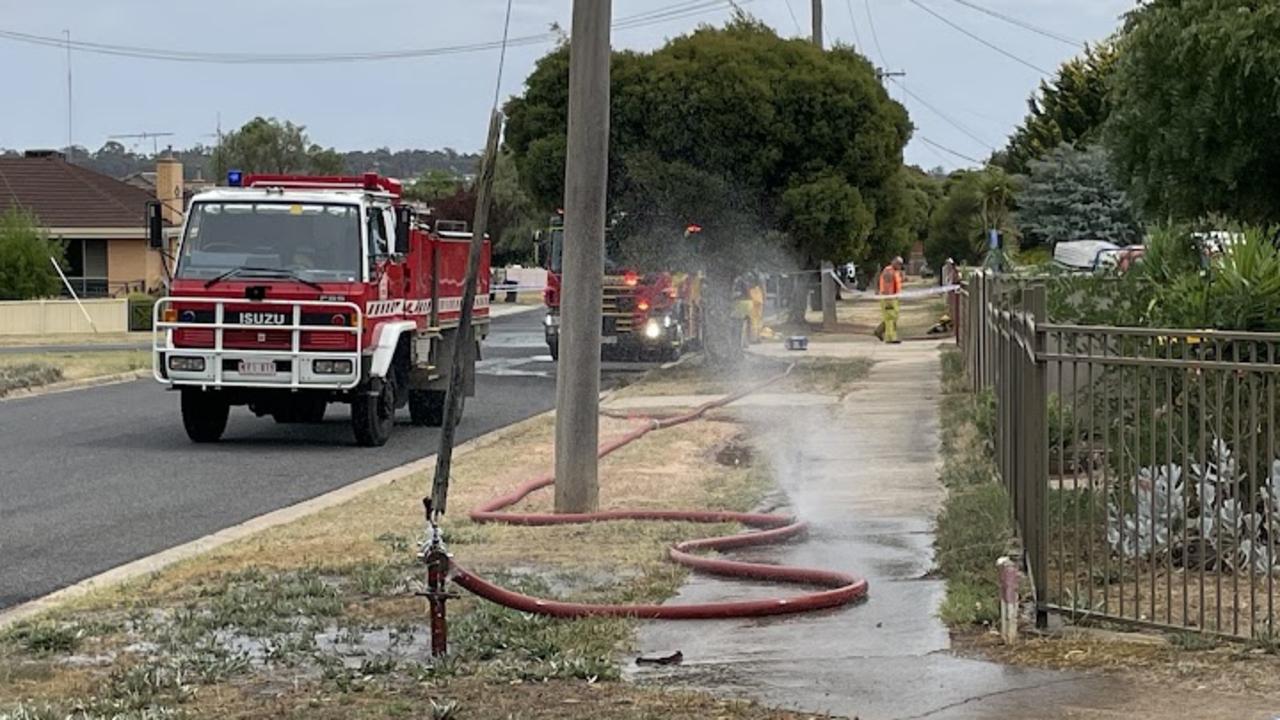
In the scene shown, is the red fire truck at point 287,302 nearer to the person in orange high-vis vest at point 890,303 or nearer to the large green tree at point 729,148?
the large green tree at point 729,148

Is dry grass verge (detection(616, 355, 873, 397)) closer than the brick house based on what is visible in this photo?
Yes

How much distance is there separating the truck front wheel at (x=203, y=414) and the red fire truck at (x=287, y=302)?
0.01 meters

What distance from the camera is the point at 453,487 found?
15906 mm

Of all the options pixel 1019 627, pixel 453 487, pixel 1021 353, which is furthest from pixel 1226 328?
pixel 453 487

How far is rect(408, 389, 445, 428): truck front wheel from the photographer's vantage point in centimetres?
2278

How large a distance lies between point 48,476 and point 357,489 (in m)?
3.11

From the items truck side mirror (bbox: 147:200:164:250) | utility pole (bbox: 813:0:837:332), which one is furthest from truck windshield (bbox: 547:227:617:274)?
truck side mirror (bbox: 147:200:164:250)

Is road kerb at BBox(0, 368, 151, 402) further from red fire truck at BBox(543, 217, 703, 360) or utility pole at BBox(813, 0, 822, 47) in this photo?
utility pole at BBox(813, 0, 822, 47)

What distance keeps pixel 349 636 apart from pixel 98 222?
→ 5959 cm

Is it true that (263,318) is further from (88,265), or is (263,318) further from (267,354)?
(88,265)

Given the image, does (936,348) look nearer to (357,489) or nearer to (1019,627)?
(357,489)

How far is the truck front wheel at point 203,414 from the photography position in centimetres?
2011

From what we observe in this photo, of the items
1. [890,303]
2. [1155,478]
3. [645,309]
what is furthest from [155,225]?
[890,303]

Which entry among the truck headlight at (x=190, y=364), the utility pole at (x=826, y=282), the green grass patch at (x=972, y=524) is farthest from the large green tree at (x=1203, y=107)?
the utility pole at (x=826, y=282)
